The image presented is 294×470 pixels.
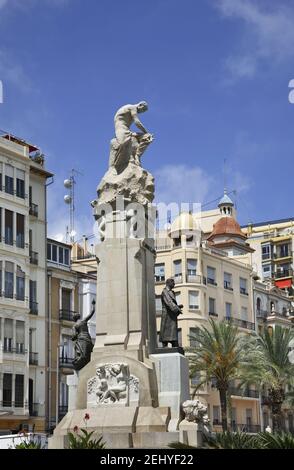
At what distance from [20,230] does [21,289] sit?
13.5 feet

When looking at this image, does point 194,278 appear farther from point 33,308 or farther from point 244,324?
point 33,308

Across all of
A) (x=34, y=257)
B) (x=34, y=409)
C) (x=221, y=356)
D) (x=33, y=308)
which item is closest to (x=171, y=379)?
(x=221, y=356)

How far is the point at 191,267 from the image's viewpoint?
71.8 meters

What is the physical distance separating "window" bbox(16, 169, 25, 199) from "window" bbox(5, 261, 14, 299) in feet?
17.0

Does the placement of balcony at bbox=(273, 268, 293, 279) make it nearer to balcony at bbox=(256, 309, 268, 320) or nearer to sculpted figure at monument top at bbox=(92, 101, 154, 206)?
balcony at bbox=(256, 309, 268, 320)

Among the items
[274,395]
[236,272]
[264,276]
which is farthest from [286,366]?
[264,276]

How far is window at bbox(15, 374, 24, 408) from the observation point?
54500 millimetres

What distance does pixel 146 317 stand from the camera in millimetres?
23391

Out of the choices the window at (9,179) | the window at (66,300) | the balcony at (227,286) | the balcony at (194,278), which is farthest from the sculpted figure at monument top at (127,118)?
the balcony at (227,286)

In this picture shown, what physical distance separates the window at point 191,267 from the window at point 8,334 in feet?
68.5

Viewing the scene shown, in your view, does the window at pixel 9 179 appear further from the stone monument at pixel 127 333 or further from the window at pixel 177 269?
the stone monument at pixel 127 333

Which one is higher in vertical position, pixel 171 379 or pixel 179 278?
pixel 179 278

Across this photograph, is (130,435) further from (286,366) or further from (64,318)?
(64,318)

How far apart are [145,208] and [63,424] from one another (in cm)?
651
